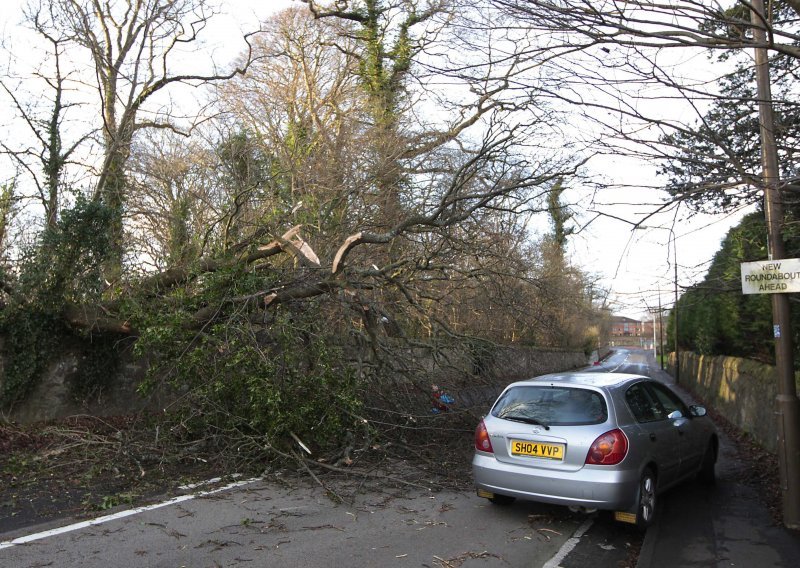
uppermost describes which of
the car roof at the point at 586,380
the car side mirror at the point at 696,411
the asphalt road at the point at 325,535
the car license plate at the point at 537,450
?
the car roof at the point at 586,380

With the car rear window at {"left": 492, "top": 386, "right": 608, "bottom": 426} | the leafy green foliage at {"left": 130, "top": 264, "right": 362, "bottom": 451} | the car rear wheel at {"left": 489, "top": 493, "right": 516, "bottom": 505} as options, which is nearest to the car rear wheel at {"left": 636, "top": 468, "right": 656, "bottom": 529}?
the car rear window at {"left": 492, "top": 386, "right": 608, "bottom": 426}

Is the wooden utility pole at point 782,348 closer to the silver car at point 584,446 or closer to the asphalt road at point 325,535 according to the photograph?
the silver car at point 584,446

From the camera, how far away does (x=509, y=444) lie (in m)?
6.20

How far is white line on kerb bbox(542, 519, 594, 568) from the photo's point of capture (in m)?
5.10

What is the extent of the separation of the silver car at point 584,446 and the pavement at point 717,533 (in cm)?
35

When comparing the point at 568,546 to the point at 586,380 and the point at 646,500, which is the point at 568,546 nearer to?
the point at 646,500

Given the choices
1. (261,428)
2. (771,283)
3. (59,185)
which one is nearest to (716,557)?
(771,283)

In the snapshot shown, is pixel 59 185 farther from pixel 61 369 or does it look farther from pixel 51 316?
pixel 61 369

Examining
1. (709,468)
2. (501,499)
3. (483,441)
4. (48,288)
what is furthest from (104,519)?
(709,468)

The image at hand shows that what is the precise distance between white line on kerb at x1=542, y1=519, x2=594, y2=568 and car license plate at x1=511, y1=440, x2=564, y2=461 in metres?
0.74

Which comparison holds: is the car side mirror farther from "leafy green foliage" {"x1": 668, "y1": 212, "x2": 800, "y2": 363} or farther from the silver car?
"leafy green foliage" {"x1": 668, "y1": 212, "x2": 800, "y2": 363}

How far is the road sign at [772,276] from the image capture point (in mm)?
6023

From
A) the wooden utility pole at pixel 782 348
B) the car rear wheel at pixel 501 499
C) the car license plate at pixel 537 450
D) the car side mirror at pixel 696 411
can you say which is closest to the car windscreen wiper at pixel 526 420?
the car license plate at pixel 537 450

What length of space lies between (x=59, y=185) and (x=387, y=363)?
781cm
